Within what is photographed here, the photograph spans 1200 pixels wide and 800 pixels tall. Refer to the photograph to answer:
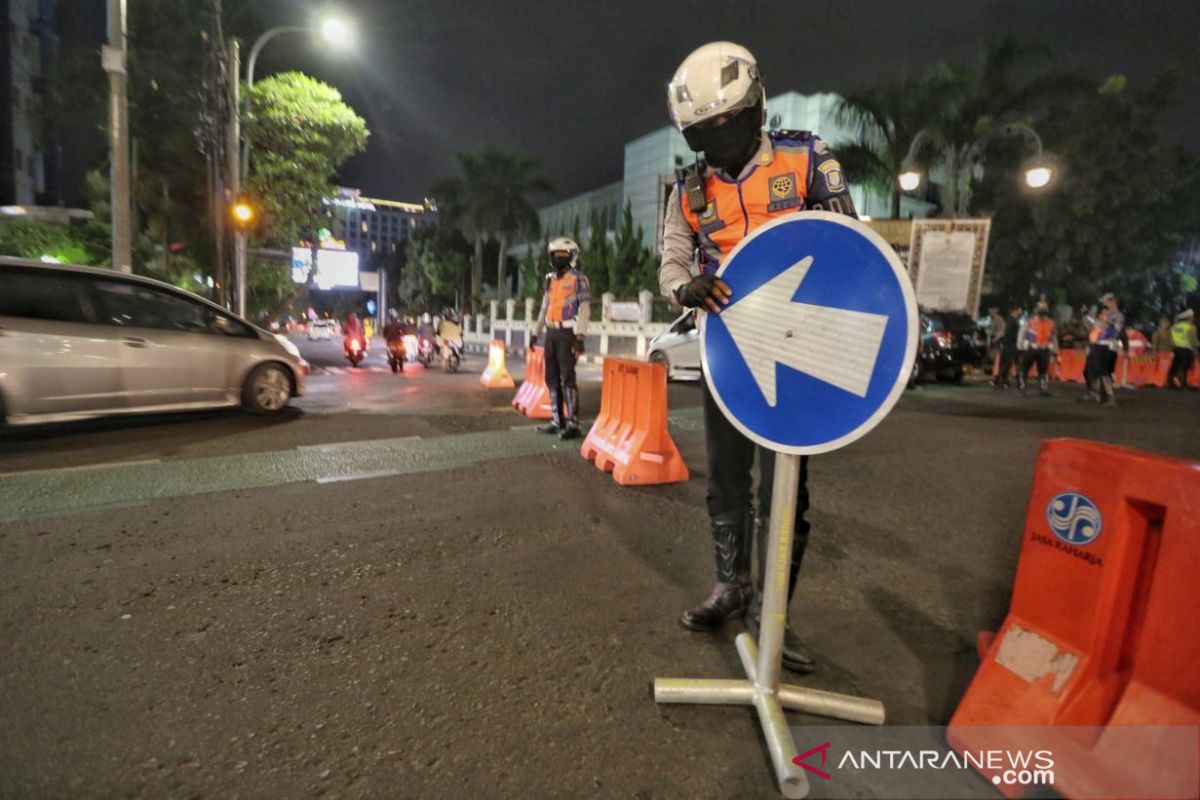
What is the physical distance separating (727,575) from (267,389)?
7.13 metres

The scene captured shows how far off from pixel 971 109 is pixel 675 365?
53.4 ft

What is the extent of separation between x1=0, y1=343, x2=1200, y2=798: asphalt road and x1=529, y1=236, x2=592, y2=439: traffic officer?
3.82 ft

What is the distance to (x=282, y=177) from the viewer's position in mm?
19141

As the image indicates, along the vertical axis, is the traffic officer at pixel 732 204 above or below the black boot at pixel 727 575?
above

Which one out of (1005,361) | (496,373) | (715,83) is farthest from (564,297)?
(1005,361)

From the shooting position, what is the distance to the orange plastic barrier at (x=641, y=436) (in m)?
5.03

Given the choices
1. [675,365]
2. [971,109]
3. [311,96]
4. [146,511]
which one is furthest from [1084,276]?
[146,511]

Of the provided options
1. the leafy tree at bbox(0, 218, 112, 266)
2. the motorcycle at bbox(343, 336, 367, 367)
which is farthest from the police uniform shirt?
the leafy tree at bbox(0, 218, 112, 266)

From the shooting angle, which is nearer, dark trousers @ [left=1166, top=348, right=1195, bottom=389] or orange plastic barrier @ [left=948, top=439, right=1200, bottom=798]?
orange plastic barrier @ [left=948, top=439, right=1200, bottom=798]

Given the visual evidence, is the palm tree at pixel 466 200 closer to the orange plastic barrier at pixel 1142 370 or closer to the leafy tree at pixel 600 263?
the leafy tree at pixel 600 263

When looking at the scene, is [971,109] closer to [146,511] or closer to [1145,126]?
[1145,126]

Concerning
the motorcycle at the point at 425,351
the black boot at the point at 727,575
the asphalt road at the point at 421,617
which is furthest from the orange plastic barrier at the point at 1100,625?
the motorcycle at the point at 425,351

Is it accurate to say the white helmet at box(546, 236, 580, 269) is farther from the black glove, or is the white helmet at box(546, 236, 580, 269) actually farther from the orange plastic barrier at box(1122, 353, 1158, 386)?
the orange plastic barrier at box(1122, 353, 1158, 386)

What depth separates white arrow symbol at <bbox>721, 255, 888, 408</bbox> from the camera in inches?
67.8
